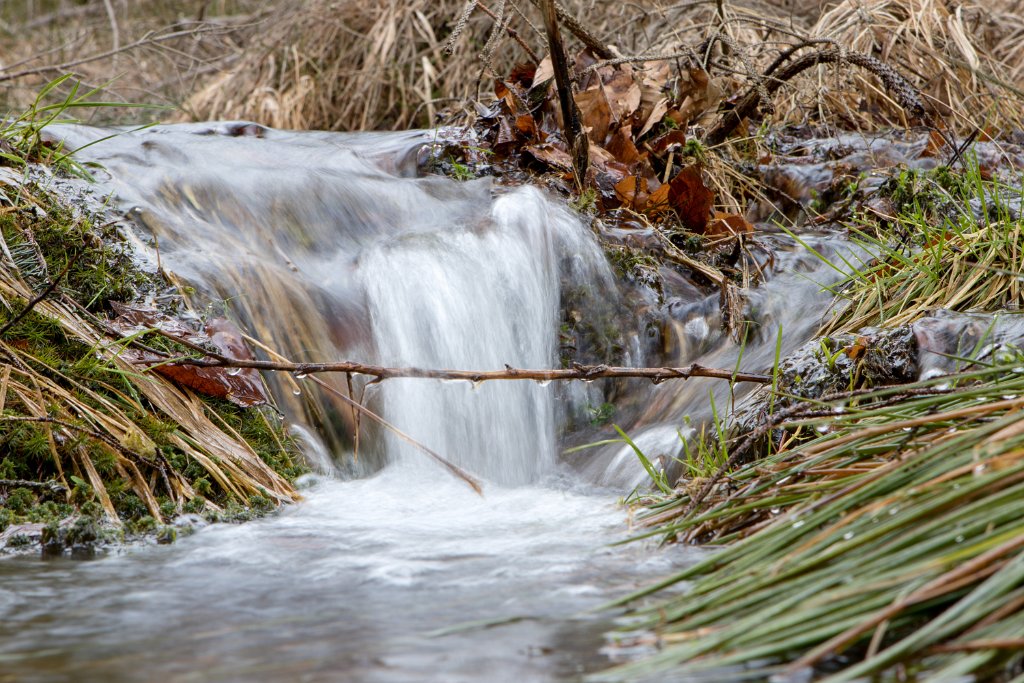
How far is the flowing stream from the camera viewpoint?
5.09 ft

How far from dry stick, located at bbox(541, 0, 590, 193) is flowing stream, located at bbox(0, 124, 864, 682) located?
203 millimetres

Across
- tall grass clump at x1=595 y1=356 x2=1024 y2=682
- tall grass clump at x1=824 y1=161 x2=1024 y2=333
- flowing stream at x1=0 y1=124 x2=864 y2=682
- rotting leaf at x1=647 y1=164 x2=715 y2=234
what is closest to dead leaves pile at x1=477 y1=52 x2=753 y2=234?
rotting leaf at x1=647 y1=164 x2=715 y2=234

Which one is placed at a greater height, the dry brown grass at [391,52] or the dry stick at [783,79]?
the dry brown grass at [391,52]

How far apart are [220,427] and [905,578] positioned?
2.09 metres

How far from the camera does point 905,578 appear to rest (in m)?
1.33

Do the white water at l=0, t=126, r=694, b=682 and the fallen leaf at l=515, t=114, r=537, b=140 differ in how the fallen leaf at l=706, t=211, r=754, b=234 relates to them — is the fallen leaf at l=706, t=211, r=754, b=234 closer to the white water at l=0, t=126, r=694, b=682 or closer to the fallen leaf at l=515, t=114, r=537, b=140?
the white water at l=0, t=126, r=694, b=682

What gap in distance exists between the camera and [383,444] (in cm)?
329

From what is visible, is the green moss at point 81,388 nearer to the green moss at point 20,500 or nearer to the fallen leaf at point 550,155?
the green moss at point 20,500

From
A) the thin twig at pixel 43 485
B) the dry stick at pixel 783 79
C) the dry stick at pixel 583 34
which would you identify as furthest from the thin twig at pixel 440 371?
the dry stick at pixel 783 79

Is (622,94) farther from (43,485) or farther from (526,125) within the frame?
(43,485)

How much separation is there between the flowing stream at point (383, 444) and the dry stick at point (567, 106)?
0.20 meters

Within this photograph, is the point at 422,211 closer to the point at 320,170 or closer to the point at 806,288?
the point at 320,170

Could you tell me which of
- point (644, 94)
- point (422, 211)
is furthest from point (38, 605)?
point (644, 94)

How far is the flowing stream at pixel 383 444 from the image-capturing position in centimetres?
155
